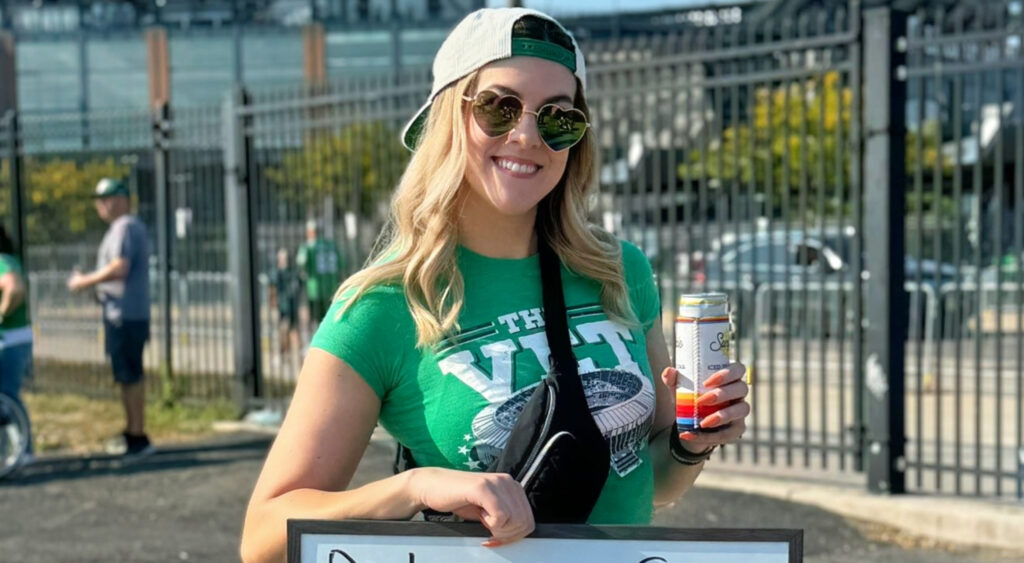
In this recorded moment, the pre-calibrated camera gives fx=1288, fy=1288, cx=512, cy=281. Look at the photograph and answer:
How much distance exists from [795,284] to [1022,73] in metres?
5.60

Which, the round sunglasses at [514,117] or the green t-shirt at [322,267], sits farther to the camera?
the green t-shirt at [322,267]

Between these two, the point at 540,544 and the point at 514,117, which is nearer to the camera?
the point at 540,544

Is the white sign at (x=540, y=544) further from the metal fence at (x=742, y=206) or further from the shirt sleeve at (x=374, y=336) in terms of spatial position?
the metal fence at (x=742, y=206)

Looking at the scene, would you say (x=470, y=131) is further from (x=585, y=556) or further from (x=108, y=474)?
(x=108, y=474)

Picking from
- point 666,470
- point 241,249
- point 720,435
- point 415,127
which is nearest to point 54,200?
point 241,249

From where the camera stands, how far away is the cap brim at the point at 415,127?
2.29 meters

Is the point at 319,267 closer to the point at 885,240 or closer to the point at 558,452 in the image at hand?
the point at 885,240

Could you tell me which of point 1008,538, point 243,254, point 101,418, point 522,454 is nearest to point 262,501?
point 522,454

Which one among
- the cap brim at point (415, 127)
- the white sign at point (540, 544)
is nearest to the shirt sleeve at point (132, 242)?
the cap brim at point (415, 127)

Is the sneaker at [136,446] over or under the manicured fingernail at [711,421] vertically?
under

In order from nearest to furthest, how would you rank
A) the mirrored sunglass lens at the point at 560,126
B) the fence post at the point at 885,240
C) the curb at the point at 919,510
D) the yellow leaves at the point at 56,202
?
the mirrored sunglass lens at the point at 560,126 < the curb at the point at 919,510 < the fence post at the point at 885,240 < the yellow leaves at the point at 56,202

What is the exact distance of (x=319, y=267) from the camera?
10086 millimetres

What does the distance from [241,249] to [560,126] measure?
9092mm

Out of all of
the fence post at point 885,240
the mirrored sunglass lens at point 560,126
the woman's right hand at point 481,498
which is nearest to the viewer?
the woman's right hand at point 481,498
